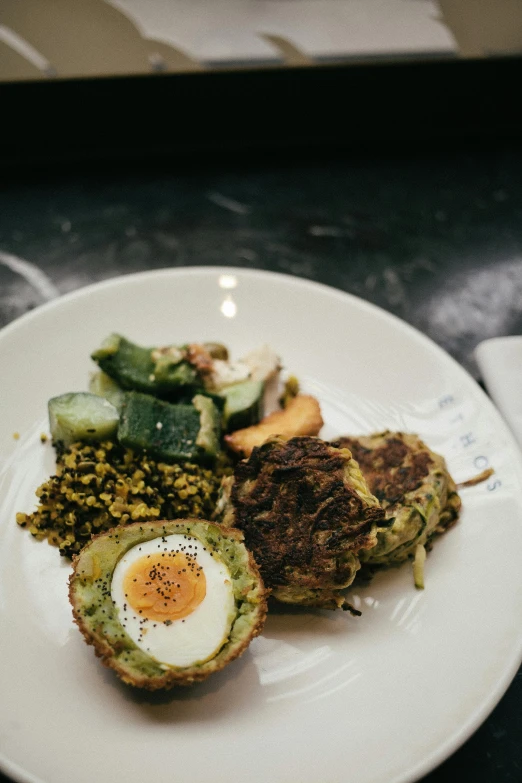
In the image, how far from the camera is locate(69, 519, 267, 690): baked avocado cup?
239cm

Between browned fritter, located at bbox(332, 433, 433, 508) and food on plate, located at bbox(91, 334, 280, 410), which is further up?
food on plate, located at bbox(91, 334, 280, 410)

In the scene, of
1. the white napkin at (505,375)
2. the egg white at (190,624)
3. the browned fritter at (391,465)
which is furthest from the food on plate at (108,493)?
the white napkin at (505,375)

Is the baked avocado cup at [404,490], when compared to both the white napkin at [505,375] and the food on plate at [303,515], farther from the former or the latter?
the white napkin at [505,375]

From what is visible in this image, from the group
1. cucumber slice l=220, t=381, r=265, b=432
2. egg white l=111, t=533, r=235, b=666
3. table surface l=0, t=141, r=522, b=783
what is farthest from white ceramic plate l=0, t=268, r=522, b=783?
table surface l=0, t=141, r=522, b=783

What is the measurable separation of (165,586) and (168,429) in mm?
774

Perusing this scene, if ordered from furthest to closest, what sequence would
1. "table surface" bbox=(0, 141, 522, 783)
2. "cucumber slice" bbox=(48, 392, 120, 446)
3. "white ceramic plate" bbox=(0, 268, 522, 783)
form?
"table surface" bbox=(0, 141, 522, 783), "cucumber slice" bbox=(48, 392, 120, 446), "white ceramic plate" bbox=(0, 268, 522, 783)

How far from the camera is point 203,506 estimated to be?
2.95 meters

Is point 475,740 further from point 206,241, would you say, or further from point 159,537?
point 206,241

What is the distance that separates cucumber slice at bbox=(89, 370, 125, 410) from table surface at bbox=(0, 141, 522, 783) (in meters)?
1.06

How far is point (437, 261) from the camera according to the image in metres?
4.80

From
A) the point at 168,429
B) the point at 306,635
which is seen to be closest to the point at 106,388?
the point at 168,429

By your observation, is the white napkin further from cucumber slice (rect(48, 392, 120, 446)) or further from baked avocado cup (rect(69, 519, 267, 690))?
cucumber slice (rect(48, 392, 120, 446))

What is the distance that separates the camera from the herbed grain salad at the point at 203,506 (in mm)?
2473

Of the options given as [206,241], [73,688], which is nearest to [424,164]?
[206,241]
